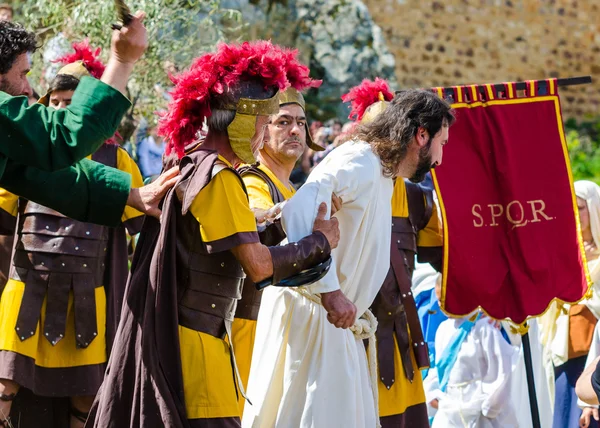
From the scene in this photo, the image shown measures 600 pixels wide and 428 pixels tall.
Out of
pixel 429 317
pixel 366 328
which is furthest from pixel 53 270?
pixel 429 317

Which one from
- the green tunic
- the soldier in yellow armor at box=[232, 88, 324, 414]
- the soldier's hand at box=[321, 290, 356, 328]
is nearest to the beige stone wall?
the soldier in yellow armor at box=[232, 88, 324, 414]

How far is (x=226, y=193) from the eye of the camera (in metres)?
3.53

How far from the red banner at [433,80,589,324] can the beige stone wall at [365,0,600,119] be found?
13.2 meters

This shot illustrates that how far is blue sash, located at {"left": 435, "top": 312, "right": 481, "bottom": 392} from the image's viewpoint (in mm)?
6972

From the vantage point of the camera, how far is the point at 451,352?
23.0ft

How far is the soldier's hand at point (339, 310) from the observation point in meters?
3.80

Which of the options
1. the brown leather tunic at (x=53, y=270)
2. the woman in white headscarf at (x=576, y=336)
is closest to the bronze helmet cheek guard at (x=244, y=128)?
the brown leather tunic at (x=53, y=270)

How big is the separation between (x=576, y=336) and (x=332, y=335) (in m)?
2.62

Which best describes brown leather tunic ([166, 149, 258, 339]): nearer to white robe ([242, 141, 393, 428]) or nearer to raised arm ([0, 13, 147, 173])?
white robe ([242, 141, 393, 428])

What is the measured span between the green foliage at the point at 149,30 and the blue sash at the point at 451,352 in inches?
116

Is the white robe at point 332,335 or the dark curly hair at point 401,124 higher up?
the dark curly hair at point 401,124

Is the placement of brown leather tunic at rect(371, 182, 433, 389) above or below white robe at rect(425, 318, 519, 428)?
above

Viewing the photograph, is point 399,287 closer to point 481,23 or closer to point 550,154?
point 550,154

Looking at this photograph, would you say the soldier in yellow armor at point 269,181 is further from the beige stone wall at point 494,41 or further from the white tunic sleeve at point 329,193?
the beige stone wall at point 494,41
